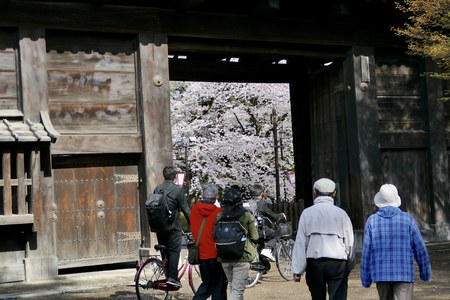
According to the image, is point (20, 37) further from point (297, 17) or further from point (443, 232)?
point (443, 232)

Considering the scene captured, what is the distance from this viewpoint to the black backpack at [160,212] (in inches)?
349

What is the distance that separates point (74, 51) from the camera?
12719 millimetres

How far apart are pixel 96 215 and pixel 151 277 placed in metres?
3.74

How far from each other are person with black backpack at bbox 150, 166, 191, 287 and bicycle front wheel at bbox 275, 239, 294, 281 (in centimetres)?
267

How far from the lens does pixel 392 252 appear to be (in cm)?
593

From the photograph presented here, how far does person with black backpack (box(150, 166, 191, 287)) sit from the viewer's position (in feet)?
29.7

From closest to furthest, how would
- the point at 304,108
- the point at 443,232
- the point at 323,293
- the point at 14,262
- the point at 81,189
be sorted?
the point at 323,293 < the point at 14,262 < the point at 81,189 < the point at 443,232 < the point at 304,108

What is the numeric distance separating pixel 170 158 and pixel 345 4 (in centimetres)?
512

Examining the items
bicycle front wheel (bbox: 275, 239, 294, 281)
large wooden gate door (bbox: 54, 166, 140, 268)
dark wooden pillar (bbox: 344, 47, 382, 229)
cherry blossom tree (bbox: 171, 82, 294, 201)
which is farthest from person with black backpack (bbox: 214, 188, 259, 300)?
cherry blossom tree (bbox: 171, 82, 294, 201)

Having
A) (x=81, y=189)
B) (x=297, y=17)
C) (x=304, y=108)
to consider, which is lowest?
(x=81, y=189)

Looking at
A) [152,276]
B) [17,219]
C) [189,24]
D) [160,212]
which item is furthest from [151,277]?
[189,24]

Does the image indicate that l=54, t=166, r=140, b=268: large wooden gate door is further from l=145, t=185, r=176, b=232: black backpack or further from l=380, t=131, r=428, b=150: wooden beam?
l=380, t=131, r=428, b=150: wooden beam

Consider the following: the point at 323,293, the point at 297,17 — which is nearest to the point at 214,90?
the point at 297,17

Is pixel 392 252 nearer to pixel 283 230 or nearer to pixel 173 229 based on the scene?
pixel 173 229
